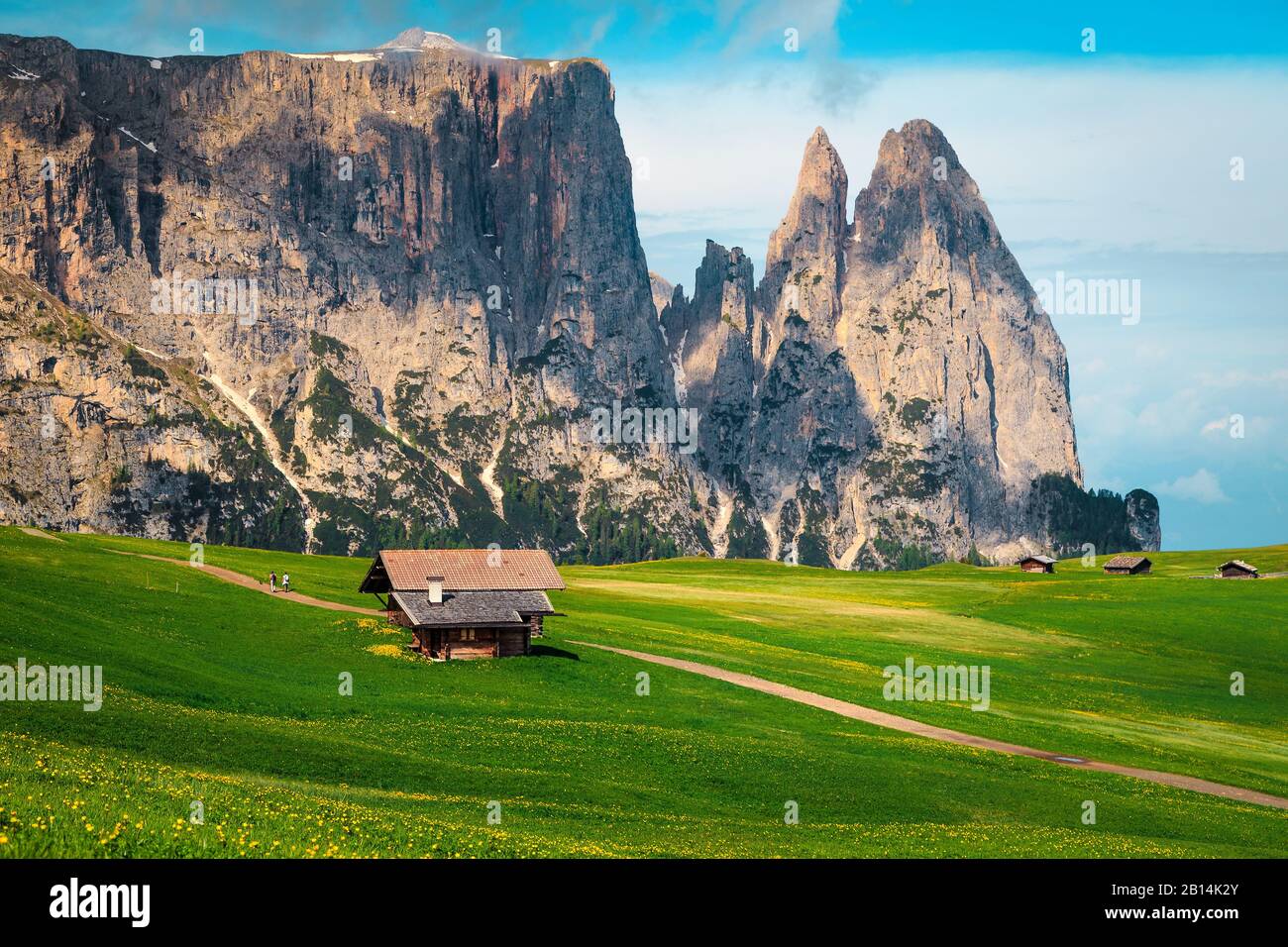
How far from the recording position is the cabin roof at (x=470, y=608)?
259 feet

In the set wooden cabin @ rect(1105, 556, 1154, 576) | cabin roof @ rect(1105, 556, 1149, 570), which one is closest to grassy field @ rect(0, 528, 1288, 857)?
wooden cabin @ rect(1105, 556, 1154, 576)

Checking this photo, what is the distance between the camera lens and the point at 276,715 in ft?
188

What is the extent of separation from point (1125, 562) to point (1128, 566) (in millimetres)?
3334

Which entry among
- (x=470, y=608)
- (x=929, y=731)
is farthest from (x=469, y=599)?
(x=929, y=731)

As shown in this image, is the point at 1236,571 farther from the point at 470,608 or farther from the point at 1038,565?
the point at 470,608

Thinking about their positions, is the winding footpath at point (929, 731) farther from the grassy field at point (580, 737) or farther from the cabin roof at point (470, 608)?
the cabin roof at point (470, 608)

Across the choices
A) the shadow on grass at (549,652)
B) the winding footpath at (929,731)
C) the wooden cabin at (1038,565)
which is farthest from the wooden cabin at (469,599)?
the wooden cabin at (1038,565)

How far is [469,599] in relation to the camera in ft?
269

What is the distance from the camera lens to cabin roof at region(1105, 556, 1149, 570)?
177 meters

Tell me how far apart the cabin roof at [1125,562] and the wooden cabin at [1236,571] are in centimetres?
2010

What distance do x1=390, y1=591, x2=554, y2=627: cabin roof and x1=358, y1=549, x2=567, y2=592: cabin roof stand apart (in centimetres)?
86
